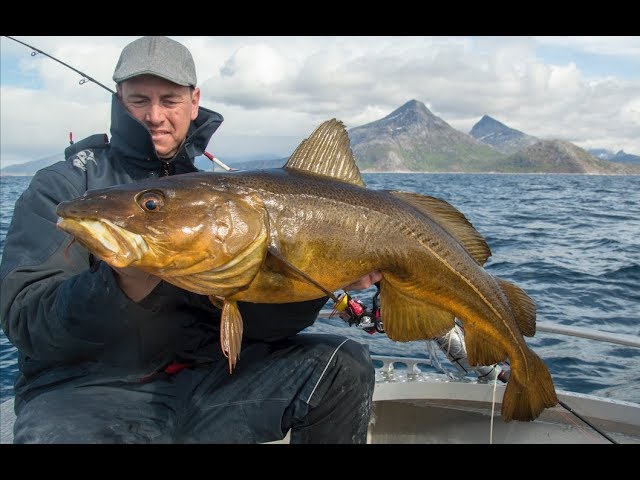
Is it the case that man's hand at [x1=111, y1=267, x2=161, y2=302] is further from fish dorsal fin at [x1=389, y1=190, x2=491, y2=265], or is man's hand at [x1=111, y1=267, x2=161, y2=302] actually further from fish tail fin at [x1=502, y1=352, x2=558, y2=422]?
fish tail fin at [x1=502, y1=352, x2=558, y2=422]

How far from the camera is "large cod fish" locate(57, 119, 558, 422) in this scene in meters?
2.55

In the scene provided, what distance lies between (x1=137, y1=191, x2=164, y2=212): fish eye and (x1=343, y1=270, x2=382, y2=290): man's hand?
3.63ft

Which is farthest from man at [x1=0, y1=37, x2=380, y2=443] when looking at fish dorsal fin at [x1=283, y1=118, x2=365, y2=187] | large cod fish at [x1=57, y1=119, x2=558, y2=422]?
fish dorsal fin at [x1=283, y1=118, x2=365, y2=187]

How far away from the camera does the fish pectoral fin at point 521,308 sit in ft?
11.9

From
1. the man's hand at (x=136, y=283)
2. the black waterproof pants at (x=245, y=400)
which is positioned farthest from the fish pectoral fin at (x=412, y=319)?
the man's hand at (x=136, y=283)

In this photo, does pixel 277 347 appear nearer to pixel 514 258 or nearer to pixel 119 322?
pixel 119 322

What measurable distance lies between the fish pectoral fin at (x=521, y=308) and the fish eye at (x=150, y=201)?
219 cm

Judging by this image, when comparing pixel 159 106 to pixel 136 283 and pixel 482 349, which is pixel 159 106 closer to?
pixel 136 283

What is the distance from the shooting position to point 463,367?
5004 millimetres

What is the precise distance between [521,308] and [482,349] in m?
0.37

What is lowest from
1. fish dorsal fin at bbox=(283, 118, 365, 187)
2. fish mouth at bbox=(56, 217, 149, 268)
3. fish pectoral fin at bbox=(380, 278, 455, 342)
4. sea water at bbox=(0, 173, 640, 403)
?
sea water at bbox=(0, 173, 640, 403)

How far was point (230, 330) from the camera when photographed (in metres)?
2.73

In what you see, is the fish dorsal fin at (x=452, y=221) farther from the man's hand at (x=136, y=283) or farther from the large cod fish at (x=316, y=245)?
the man's hand at (x=136, y=283)

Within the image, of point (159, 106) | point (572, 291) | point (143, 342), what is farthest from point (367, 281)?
point (572, 291)
